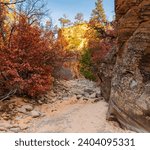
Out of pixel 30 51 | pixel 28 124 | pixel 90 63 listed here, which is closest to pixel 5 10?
pixel 30 51

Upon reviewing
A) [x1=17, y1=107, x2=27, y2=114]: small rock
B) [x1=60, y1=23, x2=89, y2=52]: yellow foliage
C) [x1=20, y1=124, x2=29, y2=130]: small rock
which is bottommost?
[x1=20, y1=124, x2=29, y2=130]: small rock

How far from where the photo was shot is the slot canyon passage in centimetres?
1077

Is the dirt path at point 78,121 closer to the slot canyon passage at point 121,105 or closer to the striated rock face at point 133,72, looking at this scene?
the slot canyon passage at point 121,105

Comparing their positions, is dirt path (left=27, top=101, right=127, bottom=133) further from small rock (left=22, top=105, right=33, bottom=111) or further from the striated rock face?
small rock (left=22, top=105, right=33, bottom=111)

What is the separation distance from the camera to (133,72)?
11219mm

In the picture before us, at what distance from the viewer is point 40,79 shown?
1627 cm

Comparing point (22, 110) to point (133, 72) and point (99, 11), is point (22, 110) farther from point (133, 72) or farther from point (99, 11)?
point (99, 11)

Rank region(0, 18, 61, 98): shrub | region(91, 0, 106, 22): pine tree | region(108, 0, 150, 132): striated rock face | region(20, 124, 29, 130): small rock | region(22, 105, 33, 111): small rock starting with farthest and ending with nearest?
region(91, 0, 106, 22): pine tree
region(0, 18, 61, 98): shrub
region(22, 105, 33, 111): small rock
region(20, 124, 29, 130): small rock
region(108, 0, 150, 132): striated rock face

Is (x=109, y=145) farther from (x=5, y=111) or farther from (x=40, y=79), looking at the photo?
(x=40, y=79)

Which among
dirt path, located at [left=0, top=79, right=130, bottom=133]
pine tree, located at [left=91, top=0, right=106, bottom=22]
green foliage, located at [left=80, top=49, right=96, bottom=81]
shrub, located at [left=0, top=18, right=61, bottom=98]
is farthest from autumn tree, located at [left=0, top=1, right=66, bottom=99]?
pine tree, located at [left=91, top=0, right=106, bottom=22]

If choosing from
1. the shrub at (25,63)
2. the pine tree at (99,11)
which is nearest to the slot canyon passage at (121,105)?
the shrub at (25,63)

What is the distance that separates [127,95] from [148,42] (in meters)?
1.88

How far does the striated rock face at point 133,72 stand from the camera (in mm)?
10508

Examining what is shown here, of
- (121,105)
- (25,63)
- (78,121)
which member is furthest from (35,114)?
(121,105)
